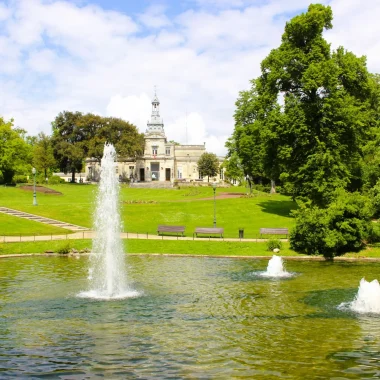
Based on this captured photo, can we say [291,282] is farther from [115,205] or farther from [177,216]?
[177,216]

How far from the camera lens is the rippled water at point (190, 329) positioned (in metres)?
12.4

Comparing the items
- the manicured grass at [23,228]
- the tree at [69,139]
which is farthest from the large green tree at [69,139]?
the manicured grass at [23,228]

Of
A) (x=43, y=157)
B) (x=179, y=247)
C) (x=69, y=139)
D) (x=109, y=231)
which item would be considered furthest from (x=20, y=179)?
(x=109, y=231)

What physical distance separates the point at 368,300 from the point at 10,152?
7296 centimetres

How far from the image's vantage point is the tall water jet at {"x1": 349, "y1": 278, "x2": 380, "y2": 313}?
18.0 metres

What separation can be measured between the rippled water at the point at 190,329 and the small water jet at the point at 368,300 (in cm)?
83

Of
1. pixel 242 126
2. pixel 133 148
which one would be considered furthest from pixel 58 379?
pixel 133 148

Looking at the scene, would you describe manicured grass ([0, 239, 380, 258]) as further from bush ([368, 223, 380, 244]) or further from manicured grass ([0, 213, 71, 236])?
manicured grass ([0, 213, 71, 236])

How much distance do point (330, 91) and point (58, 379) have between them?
39329 millimetres

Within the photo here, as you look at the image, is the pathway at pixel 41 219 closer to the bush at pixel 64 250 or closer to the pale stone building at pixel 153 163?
the bush at pixel 64 250

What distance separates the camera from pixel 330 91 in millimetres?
44469

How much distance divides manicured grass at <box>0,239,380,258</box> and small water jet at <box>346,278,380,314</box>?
1353 cm

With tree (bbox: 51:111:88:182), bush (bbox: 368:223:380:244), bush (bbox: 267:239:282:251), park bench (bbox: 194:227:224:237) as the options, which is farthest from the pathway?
tree (bbox: 51:111:88:182)

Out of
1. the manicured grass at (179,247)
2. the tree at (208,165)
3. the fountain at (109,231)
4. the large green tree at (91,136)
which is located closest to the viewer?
the fountain at (109,231)
